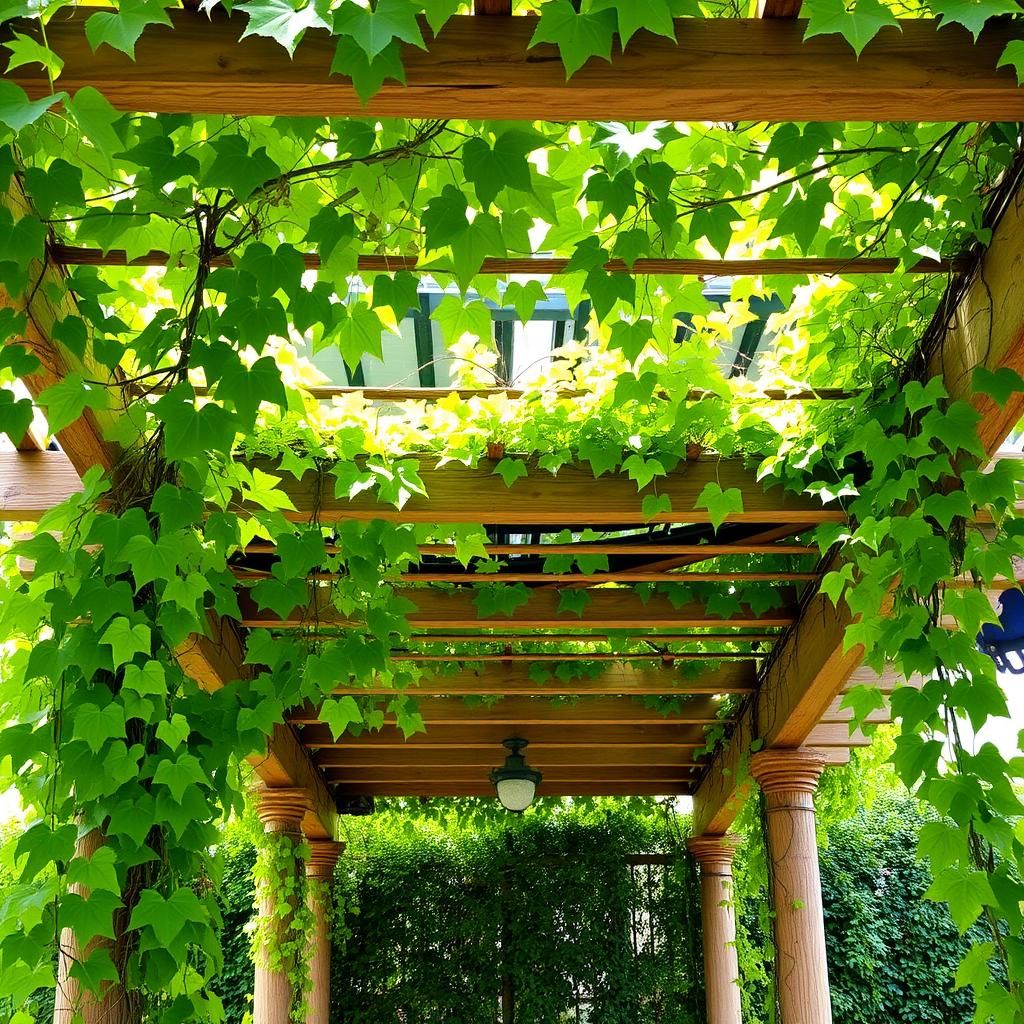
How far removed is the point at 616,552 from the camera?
3.57m

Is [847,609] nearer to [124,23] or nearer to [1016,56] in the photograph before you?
[1016,56]

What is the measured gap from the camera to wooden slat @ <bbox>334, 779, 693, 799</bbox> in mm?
6496

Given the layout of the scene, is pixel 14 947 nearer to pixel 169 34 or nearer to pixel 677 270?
pixel 169 34

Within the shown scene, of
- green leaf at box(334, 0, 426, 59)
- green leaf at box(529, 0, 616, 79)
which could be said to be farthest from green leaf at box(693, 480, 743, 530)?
green leaf at box(334, 0, 426, 59)

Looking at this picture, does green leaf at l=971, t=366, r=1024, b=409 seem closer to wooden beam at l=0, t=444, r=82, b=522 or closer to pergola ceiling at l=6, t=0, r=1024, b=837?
pergola ceiling at l=6, t=0, r=1024, b=837

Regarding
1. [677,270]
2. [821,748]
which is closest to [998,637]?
[821,748]

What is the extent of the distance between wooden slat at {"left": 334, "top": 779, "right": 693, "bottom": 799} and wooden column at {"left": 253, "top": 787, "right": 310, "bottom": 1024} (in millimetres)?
1102

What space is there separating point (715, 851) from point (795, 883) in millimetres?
2059

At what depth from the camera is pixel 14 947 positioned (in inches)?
79.7

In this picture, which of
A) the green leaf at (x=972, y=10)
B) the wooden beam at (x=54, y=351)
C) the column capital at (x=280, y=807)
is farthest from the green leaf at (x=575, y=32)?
the column capital at (x=280, y=807)

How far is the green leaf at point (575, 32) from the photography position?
4.76ft

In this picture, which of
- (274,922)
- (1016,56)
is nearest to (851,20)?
(1016,56)

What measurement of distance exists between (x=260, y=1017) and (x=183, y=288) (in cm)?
415

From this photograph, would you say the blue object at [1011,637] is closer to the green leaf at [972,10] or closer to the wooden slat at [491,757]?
the wooden slat at [491,757]
